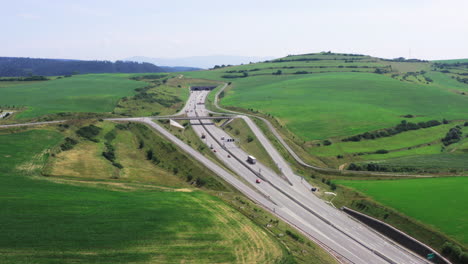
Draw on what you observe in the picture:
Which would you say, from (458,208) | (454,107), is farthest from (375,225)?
(454,107)

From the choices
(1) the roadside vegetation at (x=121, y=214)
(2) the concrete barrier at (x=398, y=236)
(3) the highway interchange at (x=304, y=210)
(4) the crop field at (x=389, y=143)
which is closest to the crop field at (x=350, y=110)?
(4) the crop field at (x=389, y=143)

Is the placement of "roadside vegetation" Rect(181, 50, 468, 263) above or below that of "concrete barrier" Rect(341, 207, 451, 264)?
above

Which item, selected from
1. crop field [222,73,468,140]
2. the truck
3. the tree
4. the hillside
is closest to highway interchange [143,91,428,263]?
the truck

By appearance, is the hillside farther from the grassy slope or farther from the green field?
the grassy slope

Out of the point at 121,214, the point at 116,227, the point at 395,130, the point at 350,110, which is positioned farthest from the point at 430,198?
the point at 350,110

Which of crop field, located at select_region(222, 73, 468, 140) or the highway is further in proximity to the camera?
crop field, located at select_region(222, 73, 468, 140)

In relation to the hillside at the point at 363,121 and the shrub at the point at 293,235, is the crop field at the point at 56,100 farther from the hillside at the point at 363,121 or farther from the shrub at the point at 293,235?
the shrub at the point at 293,235
